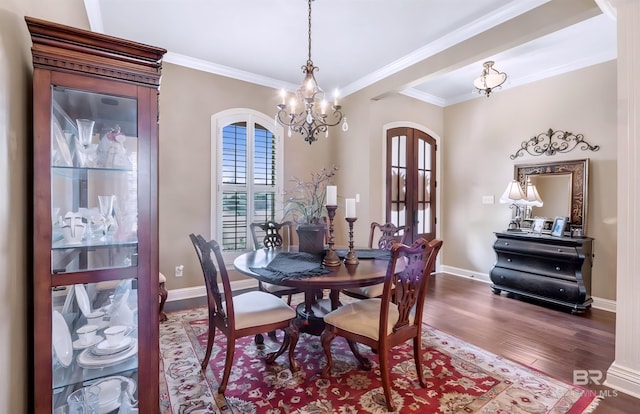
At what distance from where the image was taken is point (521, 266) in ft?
12.4

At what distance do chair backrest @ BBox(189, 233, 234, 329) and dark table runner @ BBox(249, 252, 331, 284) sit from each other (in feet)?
0.75

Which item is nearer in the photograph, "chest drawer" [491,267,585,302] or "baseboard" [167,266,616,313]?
"chest drawer" [491,267,585,302]

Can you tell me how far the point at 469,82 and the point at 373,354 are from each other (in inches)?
153

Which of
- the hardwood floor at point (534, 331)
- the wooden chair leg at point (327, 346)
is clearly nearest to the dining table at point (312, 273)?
the wooden chair leg at point (327, 346)

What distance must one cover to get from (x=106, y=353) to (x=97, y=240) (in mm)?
495

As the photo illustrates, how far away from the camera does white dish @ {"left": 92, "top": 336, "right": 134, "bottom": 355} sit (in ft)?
4.31

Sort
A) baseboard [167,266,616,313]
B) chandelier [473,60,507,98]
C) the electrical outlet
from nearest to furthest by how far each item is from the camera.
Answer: baseboard [167,266,616,313]
chandelier [473,60,507,98]
the electrical outlet

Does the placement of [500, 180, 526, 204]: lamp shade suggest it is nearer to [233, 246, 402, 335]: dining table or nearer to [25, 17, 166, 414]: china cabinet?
[233, 246, 402, 335]: dining table

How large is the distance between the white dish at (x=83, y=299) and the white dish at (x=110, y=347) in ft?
0.49

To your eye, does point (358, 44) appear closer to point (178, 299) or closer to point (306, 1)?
point (306, 1)

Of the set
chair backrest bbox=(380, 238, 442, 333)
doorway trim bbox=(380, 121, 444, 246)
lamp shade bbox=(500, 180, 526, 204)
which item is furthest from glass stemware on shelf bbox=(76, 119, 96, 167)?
lamp shade bbox=(500, 180, 526, 204)

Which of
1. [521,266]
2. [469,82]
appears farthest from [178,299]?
[469,82]

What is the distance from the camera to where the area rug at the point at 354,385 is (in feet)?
5.84

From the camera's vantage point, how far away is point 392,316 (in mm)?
1924
